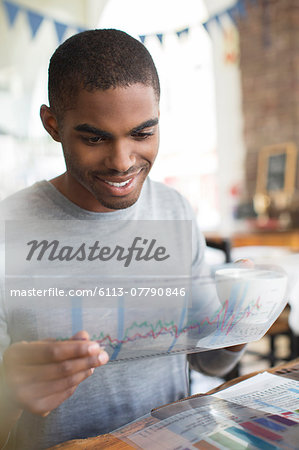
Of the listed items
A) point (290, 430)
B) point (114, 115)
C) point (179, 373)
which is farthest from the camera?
point (179, 373)

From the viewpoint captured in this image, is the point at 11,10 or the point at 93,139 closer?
the point at 93,139

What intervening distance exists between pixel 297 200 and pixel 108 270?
2982 millimetres

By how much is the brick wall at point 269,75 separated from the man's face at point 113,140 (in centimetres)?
303

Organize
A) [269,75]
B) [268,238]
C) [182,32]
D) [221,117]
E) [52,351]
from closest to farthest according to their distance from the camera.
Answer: [52,351] < [182,32] < [268,238] < [269,75] < [221,117]

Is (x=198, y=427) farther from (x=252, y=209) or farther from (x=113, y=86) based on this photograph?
(x=252, y=209)

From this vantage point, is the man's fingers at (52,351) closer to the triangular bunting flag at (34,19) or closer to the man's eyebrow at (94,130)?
the man's eyebrow at (94,130)

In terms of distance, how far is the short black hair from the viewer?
2.01 feet

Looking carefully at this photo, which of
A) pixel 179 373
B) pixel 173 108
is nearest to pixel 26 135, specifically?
pixel 173 108

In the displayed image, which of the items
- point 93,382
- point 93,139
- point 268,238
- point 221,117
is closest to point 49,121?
point 93,139

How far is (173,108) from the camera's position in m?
4.16

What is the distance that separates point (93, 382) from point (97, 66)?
0.52 meters

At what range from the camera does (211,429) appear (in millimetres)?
515

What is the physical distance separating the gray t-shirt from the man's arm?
0.20 m

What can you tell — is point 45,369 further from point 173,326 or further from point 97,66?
point 97,66
